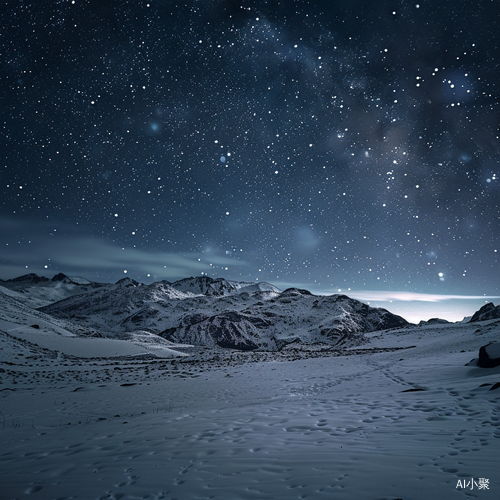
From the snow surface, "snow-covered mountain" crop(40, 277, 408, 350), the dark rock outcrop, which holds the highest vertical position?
the snow surface

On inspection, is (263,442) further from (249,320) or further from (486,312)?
(486,312)

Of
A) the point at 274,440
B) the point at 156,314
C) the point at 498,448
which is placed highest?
the point at 498,448

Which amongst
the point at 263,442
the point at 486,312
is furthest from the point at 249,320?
the point at 263,442

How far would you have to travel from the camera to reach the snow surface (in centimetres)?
415

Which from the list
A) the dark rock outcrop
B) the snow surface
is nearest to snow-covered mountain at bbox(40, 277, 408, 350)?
the dark rock outcrop

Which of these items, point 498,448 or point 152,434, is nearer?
point 498,448

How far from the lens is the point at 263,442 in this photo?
19.7ft

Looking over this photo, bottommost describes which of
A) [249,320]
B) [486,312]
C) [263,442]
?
[249,320]

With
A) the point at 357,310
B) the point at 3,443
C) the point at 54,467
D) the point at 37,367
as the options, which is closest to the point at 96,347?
the point at 37,367

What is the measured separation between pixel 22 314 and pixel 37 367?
31.1 metres

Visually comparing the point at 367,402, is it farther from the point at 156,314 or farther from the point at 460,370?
the point at 156,314

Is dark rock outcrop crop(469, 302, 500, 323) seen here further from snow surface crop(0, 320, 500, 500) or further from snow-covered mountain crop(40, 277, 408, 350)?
snow surface crop(0, 320, 500, 500)

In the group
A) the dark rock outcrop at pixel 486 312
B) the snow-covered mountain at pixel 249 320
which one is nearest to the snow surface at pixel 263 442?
the snow-covered mountain at pixel 249 320

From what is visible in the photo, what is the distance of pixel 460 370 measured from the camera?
43.2 ft
